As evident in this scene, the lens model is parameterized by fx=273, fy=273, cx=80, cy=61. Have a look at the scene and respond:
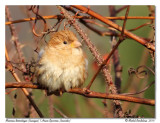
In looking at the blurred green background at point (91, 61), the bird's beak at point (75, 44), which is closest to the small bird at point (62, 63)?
the bird's beak at point (75, 44)

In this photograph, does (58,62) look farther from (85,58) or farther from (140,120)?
(140,120)

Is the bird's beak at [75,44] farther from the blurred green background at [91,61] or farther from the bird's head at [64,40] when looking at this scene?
the blurred green background at [91,61]

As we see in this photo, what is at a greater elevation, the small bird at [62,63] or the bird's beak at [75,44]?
the bird's beak at [75,44]

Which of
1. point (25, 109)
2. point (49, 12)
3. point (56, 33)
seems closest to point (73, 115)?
point (25, 109)

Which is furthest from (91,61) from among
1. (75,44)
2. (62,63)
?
(62,63)

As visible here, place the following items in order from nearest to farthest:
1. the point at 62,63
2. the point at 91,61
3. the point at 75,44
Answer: the point at 62,63 < the point at 75,44 < the point at 91,61

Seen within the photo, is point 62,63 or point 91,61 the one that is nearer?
A: point 62,63

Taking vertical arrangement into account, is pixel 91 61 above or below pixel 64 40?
below

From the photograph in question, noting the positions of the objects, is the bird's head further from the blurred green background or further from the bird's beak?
the blurred green background

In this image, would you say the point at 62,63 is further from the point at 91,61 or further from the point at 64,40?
the point at 91,61
